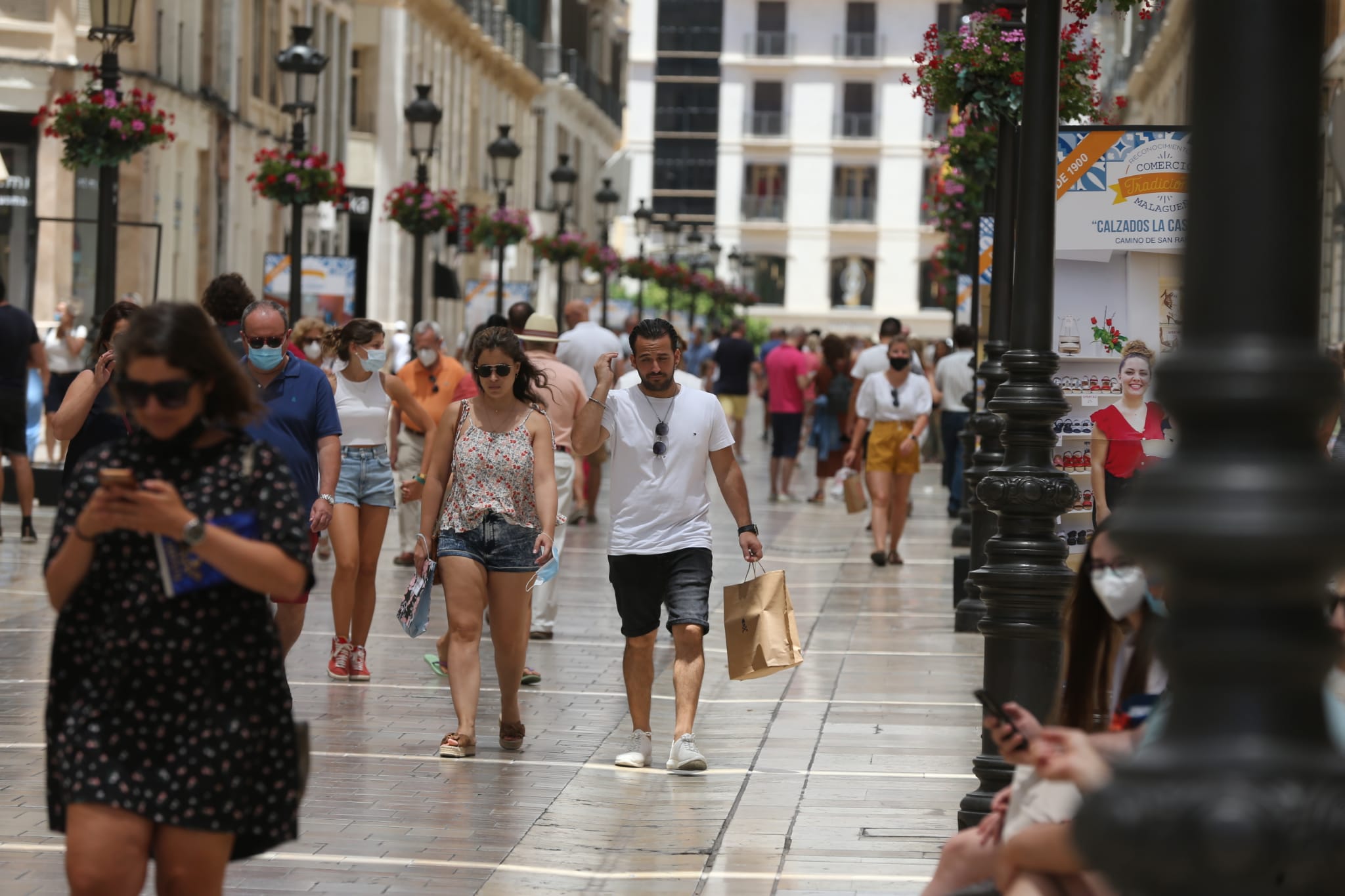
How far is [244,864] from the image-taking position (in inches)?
266

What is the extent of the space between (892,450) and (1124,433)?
25.1 feet

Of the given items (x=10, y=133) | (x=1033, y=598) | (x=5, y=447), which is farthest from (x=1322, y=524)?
(x=10, y=133)

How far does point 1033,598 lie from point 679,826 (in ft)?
4.85

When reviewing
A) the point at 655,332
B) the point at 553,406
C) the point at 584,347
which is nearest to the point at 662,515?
the point at 655,332

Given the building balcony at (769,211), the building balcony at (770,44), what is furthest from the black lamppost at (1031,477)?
the building balcony at (770,44)

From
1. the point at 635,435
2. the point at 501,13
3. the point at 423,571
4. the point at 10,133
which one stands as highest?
the point at 501,13

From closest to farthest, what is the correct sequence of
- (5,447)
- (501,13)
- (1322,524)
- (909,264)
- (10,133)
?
1. (1322,524)
2. (5,447)
3. (10,133)
4. (501,13)
5. (909,264)

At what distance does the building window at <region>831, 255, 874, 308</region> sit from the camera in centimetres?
9169

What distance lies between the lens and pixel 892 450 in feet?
56.6

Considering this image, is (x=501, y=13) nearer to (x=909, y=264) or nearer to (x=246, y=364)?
(x=909, y=264)

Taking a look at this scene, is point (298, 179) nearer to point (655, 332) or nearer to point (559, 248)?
point (655, 332)

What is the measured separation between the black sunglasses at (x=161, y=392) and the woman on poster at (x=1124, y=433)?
588 cm

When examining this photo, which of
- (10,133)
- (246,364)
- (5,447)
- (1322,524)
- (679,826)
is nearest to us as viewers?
(1322,524)

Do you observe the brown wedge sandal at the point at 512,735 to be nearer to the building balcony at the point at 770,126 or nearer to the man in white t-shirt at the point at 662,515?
the man in white t-shirt at the point at 662,515
